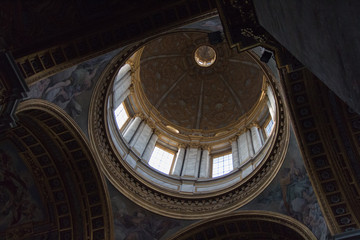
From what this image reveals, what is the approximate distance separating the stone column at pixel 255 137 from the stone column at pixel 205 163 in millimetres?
3036

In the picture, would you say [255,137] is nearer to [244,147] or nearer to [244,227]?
[244,147]

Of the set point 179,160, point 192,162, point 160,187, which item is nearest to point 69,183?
point 160,187

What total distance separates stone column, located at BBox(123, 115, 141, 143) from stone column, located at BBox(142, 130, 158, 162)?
1.17 meters

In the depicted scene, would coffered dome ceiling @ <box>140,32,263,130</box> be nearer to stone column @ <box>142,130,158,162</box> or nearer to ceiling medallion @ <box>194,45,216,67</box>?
ceiling medallion @ <box>194,45,216,67</box>

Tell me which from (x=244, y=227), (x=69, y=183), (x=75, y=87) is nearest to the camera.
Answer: (x=75, y=87)

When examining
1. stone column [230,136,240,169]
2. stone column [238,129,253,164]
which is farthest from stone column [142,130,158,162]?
stone column [238,129,253,164]

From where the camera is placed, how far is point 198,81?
95.2 feet

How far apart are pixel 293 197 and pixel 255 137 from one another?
24.2 ft

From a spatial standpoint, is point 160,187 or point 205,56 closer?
point 160,187

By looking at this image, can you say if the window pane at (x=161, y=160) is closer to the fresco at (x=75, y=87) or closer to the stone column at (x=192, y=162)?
the stone column at (x=192, y=162)

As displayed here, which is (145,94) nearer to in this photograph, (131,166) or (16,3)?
(131,166)

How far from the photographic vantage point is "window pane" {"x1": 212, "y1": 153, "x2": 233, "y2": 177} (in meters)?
19.9

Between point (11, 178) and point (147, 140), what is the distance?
920cm

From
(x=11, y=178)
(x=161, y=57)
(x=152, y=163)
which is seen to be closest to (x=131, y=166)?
(x=152, y=163)
